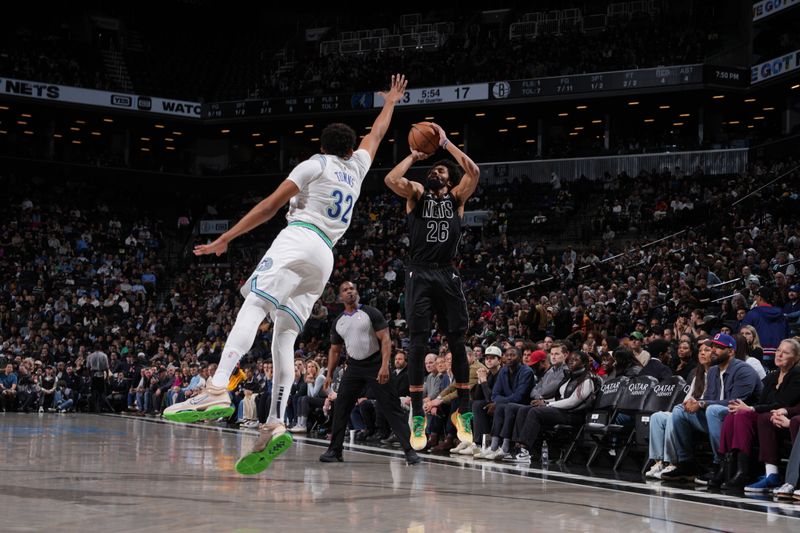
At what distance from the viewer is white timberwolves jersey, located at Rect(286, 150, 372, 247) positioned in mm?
6473

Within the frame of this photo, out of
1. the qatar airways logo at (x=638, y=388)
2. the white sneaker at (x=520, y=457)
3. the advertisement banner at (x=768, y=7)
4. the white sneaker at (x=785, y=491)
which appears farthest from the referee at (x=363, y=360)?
the advertisement banner at (x=768, y=7)

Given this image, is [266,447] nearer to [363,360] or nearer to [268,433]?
[268,433]

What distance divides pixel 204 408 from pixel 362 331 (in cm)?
424

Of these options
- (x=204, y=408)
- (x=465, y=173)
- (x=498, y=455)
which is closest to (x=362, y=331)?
(x=498, y=455)

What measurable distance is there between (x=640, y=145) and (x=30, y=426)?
25.5 m

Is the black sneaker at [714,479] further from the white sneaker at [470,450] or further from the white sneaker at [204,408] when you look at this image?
the white sneaker at [204,408]

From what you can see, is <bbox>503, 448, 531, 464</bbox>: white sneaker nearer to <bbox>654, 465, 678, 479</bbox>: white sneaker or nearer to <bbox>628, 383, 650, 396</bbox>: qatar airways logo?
<bbox>628, 383, 650, 396</bbox>: qatar airways logo

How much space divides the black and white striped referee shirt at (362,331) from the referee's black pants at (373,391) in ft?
0.25

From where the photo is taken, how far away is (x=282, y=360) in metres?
6.70

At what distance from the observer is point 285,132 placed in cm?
4053

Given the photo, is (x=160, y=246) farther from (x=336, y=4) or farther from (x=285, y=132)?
(x=336, y=4)

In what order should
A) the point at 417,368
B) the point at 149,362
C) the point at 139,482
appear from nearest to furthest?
the point at 139,482 → the point at 417,368 → the point at 149,362

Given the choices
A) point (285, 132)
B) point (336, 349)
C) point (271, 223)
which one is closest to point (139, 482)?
point (336, 349)

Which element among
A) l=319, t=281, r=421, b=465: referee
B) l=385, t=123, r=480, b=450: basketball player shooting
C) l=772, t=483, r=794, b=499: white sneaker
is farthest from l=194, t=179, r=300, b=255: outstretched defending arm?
l=772, t=483, r=794, b=499: white sneaker
